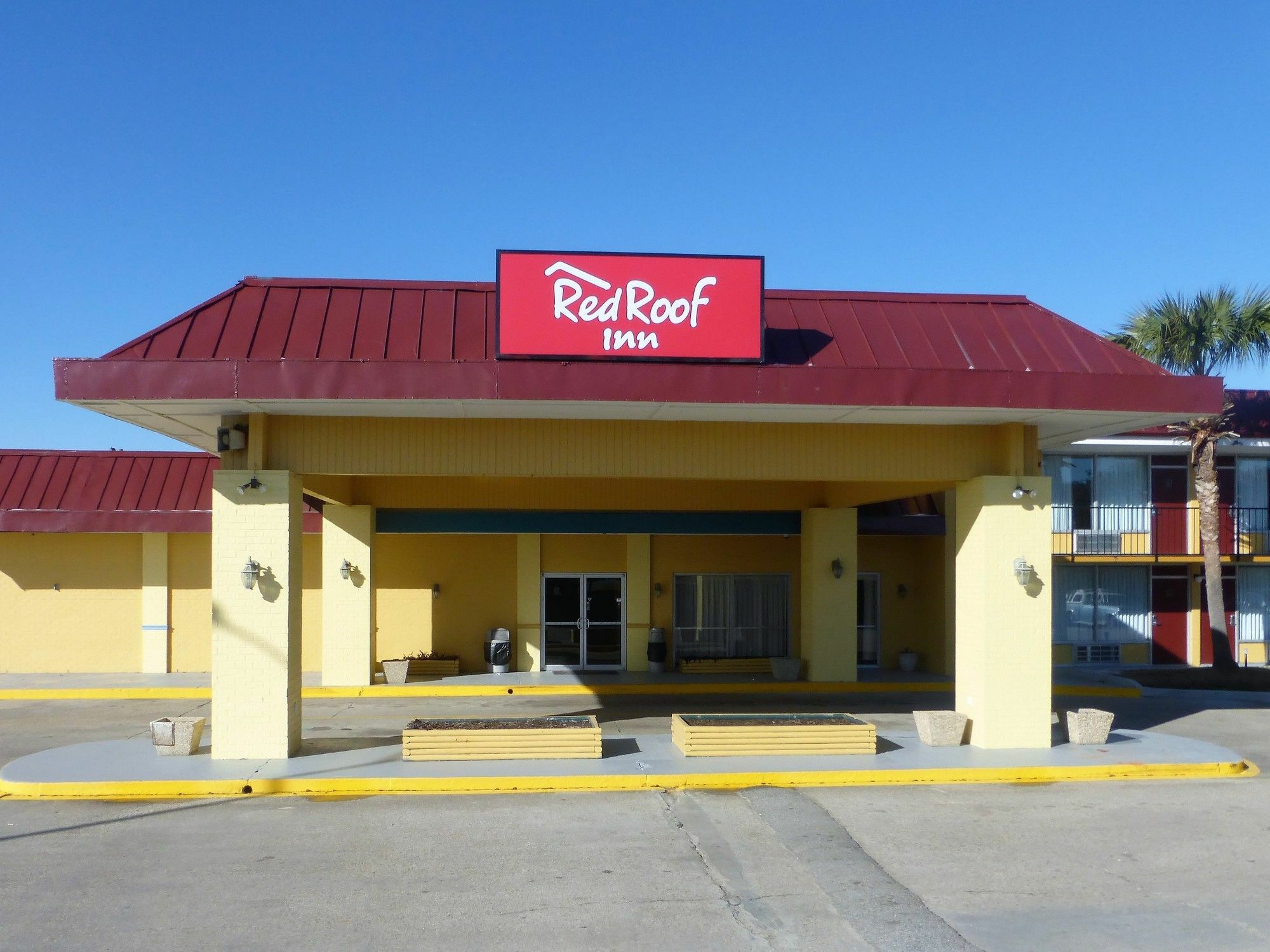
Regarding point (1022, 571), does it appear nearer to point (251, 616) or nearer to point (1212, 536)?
point (251, 616)

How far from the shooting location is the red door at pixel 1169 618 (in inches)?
1083

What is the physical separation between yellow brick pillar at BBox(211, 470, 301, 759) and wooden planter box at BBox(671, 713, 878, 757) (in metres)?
5.08

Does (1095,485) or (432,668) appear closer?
(432,668)

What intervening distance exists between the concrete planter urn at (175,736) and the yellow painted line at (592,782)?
53.8 inches

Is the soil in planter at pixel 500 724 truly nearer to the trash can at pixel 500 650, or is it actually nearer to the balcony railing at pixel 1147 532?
the trash can at pixel 500 650

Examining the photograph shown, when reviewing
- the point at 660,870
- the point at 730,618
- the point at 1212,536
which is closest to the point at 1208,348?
the point at 1212,536

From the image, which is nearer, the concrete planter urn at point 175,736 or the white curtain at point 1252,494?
the concrete planter urn at point 175,736

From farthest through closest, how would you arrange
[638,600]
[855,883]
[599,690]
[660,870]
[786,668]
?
1. [638,600]
2. [786,668]
3. [599,690]
4. [660,870]
5. [855,883]

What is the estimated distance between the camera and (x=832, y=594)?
22.2 m

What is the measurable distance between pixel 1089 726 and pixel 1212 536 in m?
11.7

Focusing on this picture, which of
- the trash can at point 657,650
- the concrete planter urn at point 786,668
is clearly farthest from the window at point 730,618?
the concrete planter urn at point 786,668

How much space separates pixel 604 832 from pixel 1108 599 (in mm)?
20941

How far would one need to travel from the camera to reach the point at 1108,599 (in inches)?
1086

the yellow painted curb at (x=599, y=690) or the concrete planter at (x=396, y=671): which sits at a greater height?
the concrete planter at (x=396, y=671)
